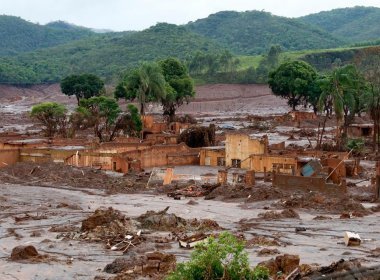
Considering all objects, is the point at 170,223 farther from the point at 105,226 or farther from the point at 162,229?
the point at 105,226

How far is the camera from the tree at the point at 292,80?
9342 centimetres

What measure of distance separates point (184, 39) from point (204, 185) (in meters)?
150

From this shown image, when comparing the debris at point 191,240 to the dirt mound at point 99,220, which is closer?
the debris at point 191,240

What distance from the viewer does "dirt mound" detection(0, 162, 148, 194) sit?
44128 millimetres

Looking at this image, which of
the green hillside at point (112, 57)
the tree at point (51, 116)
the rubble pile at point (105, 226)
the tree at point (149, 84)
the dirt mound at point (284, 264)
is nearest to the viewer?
the dirt mound at point (284, 264)

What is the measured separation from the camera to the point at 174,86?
8812 cm

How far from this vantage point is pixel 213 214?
34906 mm

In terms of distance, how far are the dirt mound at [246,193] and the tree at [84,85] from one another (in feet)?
201

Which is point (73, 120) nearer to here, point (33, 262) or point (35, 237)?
point (35, 237)

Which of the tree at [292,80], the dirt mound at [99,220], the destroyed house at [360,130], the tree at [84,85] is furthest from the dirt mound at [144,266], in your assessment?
the tree at [84,85]

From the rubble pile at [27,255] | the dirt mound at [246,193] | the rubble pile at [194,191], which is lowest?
the rubble pile at [194,191]

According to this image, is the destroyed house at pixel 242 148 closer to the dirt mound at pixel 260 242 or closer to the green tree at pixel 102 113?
the green tree at pixel 102 113

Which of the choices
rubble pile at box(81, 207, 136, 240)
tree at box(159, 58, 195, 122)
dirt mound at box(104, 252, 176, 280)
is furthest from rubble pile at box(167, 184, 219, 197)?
tree at box(159, 58, 195, 122)

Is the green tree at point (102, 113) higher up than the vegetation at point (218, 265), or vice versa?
the vegetation at point (218, 265)
